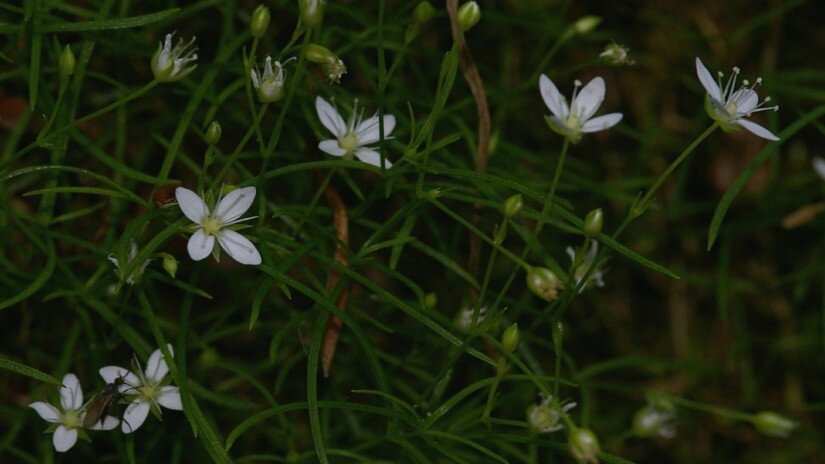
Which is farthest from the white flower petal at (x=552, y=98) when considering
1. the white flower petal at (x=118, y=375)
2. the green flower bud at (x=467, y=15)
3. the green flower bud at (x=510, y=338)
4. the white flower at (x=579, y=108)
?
the white flower petal at (x=118, y=375)

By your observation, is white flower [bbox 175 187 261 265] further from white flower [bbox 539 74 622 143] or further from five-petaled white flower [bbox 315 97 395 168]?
white flower [bbox 539 74 622 143]

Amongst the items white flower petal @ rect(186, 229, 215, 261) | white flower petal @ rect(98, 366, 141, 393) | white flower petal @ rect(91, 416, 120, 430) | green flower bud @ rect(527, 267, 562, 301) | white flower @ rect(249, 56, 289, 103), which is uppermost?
green flower bud @ rect(527, 267, 562, 301)

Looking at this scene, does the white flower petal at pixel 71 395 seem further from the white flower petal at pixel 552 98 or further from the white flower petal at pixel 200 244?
the white flower petal at pixel 552 98

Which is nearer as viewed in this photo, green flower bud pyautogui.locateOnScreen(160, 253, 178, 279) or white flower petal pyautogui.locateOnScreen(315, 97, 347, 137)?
green flower bud pyautogui.locateOnScreen(160, 253, 178, 279)

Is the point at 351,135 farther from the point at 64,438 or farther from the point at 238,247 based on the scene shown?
the point at 64,438

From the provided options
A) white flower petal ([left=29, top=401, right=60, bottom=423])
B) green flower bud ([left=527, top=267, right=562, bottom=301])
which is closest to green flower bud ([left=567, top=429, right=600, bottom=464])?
green flower bud ([left=527, top=267, right=562, bottom=301])

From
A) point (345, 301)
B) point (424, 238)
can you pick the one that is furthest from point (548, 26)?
point (345, 301)
